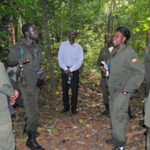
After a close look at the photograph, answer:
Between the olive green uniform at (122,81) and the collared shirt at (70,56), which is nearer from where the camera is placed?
the olive green uniform at (122,81)

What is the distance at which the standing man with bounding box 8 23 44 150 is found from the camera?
11.5ft

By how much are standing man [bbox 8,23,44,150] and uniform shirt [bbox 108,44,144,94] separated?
1.55 metres

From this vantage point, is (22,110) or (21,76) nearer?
(21,76)

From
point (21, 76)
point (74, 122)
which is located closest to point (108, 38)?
point (74, 122)

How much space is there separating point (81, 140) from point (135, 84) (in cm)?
196

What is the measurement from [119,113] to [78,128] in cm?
179

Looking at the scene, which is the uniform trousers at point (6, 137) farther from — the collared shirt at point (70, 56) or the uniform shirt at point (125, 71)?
the collared shirt at point (70, 56)

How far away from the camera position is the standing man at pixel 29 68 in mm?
3516

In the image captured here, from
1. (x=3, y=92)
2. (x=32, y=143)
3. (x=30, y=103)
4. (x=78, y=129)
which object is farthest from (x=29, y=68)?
(x=78, y=129)

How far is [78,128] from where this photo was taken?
16.1 feet

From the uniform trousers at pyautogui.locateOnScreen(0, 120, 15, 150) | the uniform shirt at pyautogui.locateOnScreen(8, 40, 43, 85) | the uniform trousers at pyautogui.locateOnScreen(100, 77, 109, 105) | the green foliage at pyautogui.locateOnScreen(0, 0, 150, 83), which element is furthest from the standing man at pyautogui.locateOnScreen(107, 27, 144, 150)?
the uniform trousers at pyautogui.locateOnScreen(100, 77, 109, 105)

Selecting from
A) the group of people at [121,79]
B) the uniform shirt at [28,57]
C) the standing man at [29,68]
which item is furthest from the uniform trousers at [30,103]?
the group of people at [121,79]

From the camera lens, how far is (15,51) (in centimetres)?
352

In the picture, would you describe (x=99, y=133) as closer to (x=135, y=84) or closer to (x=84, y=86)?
(x=135, y=84)
